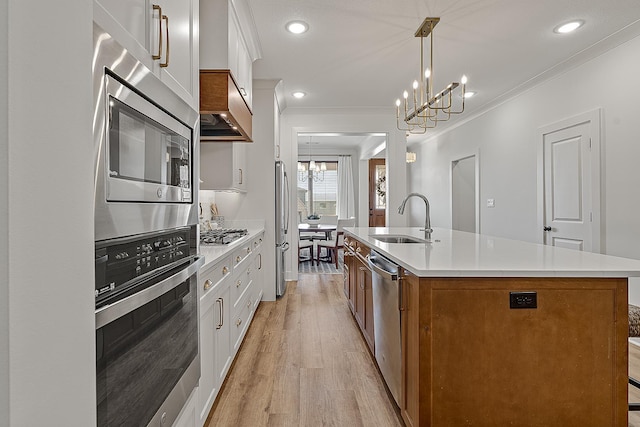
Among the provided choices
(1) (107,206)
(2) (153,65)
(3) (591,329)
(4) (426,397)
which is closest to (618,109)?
(3) (591,329)

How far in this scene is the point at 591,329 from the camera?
1.52 meters

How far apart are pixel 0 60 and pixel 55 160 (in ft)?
0.43

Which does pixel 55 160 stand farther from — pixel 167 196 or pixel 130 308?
pixel 167 196

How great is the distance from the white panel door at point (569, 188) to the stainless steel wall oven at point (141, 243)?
3.87 m

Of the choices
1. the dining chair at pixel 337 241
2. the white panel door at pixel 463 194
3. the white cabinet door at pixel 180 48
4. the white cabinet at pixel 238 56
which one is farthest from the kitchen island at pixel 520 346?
the white panel door at pixel 463 194

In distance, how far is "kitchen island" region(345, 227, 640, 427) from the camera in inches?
59.6

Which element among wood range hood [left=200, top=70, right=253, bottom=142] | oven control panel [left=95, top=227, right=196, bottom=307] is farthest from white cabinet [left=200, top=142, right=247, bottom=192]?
oven control panel [left=95, top=227, right=196, bottom=307]

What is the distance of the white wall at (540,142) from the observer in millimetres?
3174

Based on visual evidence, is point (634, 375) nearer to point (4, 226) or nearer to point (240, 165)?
point (4, 226)

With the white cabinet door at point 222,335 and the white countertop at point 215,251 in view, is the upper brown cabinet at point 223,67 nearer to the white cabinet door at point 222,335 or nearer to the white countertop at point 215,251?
the white countertop at point 215,251

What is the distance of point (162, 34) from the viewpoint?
1081 mm

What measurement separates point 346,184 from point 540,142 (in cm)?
558

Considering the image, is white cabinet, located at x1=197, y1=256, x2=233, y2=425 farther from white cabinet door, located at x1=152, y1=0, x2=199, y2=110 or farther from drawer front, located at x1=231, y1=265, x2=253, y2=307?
white cabinet door, located at x1=152, y1=0, x2=199, y2=110

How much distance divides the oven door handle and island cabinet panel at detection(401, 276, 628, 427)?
0.94m
